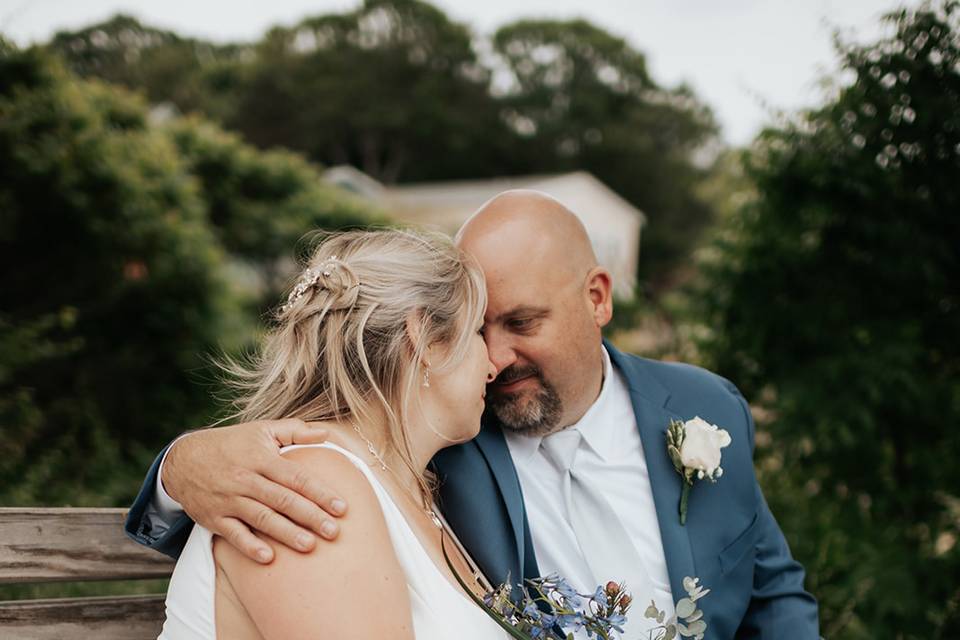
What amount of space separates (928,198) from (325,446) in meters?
3.10

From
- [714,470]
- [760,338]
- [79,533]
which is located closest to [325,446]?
[79,533]

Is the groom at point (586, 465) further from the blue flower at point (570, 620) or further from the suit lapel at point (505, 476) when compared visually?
the blue flower at point (570, 620)

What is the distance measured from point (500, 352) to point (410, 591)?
3.23ft

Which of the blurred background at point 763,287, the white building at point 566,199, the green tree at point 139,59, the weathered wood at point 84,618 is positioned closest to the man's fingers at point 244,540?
the weathered wood at point 84,618

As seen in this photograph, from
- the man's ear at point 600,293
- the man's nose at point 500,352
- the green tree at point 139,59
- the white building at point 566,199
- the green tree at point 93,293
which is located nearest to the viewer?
the man's nose at point 500,352

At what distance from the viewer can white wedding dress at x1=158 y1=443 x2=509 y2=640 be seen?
193 cm

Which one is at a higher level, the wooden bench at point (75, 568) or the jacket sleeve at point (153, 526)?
the jacket sleeve at point (153, 526)

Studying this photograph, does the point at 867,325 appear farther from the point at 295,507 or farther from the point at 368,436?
the point at 295,507

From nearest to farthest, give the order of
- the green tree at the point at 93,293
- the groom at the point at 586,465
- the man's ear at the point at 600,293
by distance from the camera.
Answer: the groom at the point at 586,465, the man's ear at the point at 600,293, the green tree at the point at 93,293

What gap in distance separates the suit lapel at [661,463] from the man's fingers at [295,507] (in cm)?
130

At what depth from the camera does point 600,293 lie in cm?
310

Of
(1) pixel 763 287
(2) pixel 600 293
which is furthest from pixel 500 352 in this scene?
(1) pixel 763 287

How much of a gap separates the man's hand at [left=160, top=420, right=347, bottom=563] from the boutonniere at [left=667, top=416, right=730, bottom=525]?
124 cm

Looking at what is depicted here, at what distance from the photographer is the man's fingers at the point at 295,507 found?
175 centimetres
